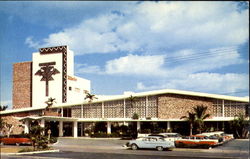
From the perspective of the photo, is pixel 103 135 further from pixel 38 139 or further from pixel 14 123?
pixel 38 139

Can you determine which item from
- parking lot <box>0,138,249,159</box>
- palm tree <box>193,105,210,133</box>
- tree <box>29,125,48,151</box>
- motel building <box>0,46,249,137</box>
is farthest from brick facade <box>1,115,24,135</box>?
palm tree <box>193,105,210,133</box>

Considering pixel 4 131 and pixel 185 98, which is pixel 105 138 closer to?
pixel 185 98

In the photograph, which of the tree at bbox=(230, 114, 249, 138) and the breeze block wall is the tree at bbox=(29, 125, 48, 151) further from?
the tree at bbox=(230, 114, 249, 138)

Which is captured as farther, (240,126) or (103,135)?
(103,135)

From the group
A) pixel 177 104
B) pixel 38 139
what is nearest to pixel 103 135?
pixel 177 104

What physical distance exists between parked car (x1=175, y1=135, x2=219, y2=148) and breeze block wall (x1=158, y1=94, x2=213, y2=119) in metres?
17.2

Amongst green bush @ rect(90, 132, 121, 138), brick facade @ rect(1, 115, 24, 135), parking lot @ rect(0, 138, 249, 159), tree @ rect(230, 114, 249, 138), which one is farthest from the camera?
brick facade @ rect(1, 115, 24, 135)

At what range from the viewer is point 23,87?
275 ft

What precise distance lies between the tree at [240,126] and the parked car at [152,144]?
69.2 feet

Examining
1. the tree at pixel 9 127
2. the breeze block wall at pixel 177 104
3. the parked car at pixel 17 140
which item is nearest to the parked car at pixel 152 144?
the parked car at pixel 17 140

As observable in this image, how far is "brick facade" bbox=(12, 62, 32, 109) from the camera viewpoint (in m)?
82.2

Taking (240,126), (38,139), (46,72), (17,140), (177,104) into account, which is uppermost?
(46,72)

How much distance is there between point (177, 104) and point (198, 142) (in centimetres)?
1890

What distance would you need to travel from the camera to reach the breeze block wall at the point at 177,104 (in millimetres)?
50406
